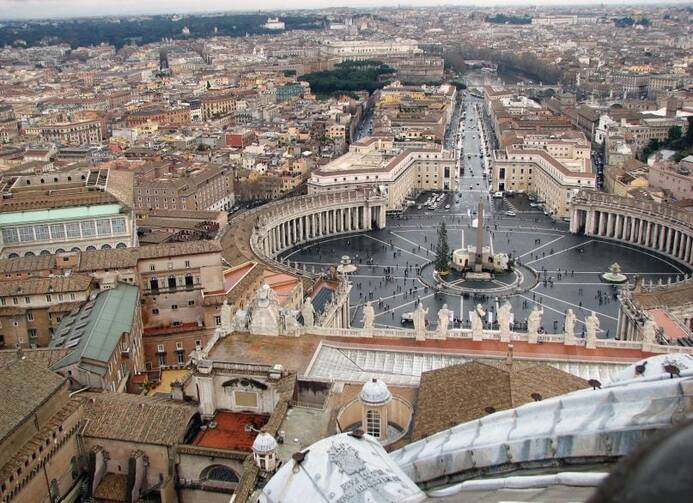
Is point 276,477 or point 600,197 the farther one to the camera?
point 600,197

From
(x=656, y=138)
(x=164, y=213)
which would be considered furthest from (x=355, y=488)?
(x=656, y=138)

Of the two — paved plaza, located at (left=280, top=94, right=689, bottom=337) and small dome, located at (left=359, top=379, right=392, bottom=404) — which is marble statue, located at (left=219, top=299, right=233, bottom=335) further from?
paved plaza, located at (left=280, top=94, right=689, bottom=337)

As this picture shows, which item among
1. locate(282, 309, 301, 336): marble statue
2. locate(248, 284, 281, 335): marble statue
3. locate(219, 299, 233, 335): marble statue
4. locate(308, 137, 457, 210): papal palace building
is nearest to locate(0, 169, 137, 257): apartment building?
locate(219, 299, 233, 335): marble statue

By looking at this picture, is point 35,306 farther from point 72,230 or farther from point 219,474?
point 219,474

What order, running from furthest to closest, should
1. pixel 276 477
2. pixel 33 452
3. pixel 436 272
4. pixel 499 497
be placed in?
1. pixel 436 272
2. pixel 33 452
3. pixel 276 477
4. pixel 499 497

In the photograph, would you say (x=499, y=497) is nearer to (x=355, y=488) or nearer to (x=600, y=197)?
(x=355, y=488)

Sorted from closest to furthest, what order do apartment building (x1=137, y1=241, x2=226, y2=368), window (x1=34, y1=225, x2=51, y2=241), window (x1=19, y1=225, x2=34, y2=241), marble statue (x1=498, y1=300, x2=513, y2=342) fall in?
marble statue (x1=498, y1=300, x2=513, y2=342)
apartment building (x1=137, y1=241, x2=226, y2=368)
window (x1=19, y1=225, x2=34, y2=241)
window (x1=34, y1=225, x2=51, y2=241)
